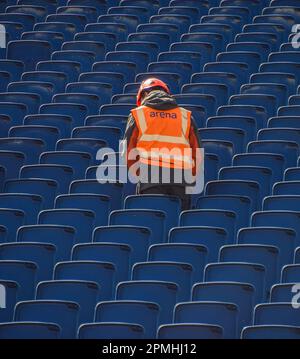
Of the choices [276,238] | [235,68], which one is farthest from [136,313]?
[235,68]

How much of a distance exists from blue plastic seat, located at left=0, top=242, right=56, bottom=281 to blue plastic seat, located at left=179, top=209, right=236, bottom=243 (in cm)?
111

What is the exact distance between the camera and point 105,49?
1448 cm

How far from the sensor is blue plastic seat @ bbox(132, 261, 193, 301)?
30.5 ft

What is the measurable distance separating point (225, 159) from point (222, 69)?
218cm

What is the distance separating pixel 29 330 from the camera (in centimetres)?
839

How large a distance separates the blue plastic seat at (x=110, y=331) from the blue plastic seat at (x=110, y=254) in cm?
130

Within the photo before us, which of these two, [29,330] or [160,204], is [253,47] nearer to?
[160,204]

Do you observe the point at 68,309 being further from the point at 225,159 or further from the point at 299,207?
the point at 225,159

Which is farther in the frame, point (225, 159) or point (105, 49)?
point (105, 49)

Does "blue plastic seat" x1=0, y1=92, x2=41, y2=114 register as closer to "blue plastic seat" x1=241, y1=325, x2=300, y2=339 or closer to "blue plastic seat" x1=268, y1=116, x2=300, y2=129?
"blue plastic seat" x1=268, y1=116, x2=300, y2=129

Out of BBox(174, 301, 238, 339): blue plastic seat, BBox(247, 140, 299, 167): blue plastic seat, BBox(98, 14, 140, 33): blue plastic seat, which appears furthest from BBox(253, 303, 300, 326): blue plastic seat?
BBox(98, 14, 140, 33): blue plastic seat

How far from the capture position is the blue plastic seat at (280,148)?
11391mm
